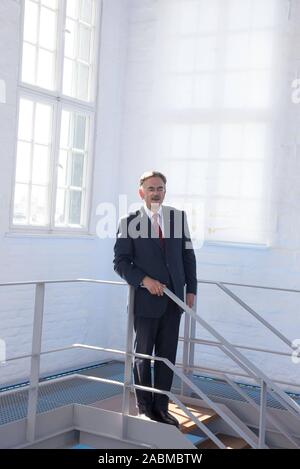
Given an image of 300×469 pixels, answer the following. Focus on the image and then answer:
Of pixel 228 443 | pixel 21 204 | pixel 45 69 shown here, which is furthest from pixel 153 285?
pixel 45 69

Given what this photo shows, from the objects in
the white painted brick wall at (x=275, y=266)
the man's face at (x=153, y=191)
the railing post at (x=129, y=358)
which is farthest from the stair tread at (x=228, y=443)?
the man's face at (x=153, y=191)

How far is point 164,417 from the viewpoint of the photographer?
3.17 m

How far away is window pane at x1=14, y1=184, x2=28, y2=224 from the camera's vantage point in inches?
167

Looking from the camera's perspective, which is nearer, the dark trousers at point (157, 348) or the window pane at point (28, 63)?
the dark trousers at point (157, 348)

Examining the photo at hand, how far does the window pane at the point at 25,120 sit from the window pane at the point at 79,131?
1.57ft

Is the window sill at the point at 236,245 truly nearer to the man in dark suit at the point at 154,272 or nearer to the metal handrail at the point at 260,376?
the man in dark suit at the point at 154,272

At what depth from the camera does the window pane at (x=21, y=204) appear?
14.0 ft

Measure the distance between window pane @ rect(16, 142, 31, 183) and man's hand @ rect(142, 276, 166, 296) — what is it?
162 centimetres

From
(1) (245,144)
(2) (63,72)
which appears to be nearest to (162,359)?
(1) (245,144)

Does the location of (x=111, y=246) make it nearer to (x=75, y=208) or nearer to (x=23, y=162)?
(x=75, y=208)

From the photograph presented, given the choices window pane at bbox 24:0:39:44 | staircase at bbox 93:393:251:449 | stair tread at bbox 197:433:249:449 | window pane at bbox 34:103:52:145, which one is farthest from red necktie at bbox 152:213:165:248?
window pane at bbox 24:0:39:44

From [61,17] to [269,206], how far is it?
193cm

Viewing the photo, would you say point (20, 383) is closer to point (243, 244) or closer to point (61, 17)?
point (243, 244)

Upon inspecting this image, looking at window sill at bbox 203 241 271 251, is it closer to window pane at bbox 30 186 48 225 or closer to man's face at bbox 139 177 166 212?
window pane at bbox 30 186 48 225
